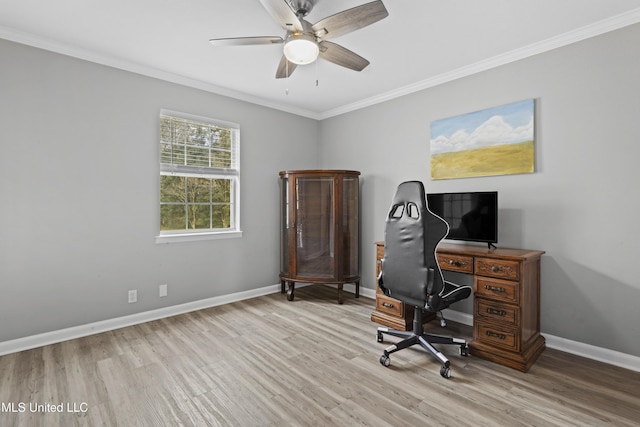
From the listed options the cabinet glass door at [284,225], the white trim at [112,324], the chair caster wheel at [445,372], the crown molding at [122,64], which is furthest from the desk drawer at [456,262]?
the crown molding at [122,64]

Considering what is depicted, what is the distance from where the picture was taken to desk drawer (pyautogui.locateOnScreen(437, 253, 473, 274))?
8.64 ft

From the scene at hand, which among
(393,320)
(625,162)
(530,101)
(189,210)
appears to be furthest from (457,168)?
(189,210)

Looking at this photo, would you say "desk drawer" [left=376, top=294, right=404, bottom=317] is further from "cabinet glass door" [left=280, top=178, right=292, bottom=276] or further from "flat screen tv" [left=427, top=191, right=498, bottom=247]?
"cabinet glass door" [left=280, top=178, right=292, bottom=276]

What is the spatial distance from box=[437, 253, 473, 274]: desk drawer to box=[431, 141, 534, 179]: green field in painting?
96 cm

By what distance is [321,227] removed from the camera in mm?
4059

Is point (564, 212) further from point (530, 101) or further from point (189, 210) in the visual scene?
point (189, 210)

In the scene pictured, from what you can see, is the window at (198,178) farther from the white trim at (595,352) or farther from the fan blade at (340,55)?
the white trim at (595,352)

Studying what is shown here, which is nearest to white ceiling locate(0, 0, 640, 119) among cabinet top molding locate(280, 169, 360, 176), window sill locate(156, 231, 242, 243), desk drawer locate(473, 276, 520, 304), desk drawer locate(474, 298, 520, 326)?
cabinet top molding locate(280, 169, 360, 176)

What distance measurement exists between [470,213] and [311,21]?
2.14 meters

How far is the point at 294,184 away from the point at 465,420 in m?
3.00

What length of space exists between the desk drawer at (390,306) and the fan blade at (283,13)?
8.14 feet

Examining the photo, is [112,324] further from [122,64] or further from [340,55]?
[340,55]

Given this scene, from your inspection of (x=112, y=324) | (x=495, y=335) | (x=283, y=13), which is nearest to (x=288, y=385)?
(x=495, y=335)

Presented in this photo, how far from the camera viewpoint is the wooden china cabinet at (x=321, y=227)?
4000 millimetres
